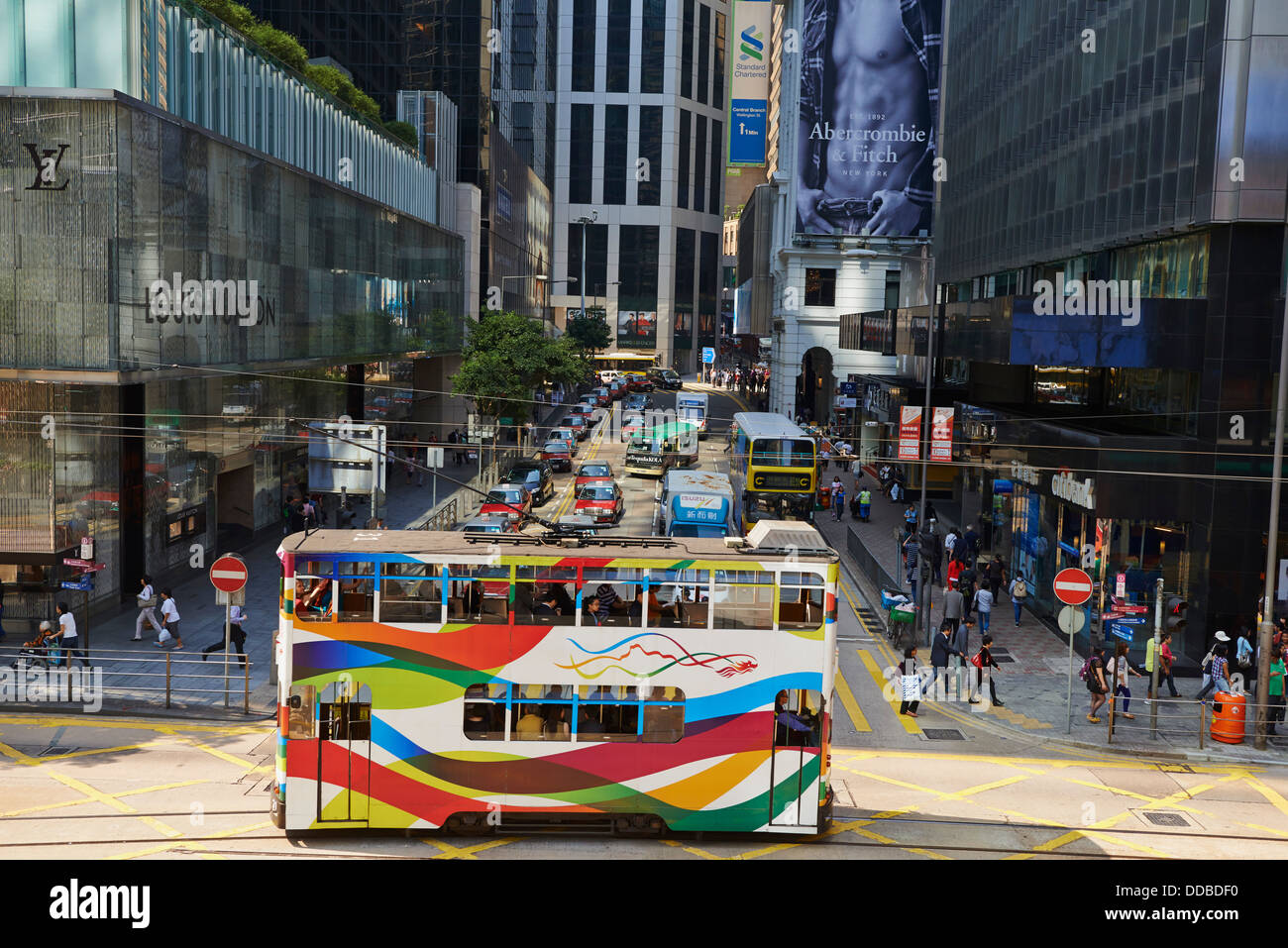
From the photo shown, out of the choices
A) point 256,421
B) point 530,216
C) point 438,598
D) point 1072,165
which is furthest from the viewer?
point 530,216

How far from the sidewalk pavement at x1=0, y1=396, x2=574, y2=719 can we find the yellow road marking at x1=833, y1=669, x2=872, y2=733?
9955 millimetres

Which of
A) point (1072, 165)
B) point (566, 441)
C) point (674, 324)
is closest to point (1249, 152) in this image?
point (1072, 165)

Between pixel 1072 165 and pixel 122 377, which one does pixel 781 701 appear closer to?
pixel 122 377

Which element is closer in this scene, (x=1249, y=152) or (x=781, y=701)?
(x=781, y=701)

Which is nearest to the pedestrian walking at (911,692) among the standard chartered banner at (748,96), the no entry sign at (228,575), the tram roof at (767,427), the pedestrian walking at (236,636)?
the no entry sign at (228,575)

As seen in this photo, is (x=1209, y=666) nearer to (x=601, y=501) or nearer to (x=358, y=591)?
(x=358, y=591)

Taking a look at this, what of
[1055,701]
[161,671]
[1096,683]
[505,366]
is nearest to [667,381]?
[505,366]

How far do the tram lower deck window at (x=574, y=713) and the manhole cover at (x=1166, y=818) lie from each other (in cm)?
681

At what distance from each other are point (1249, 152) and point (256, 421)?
2734cm

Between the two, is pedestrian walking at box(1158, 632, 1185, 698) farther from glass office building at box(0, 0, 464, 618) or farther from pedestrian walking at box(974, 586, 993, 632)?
glass office building at box(0, 0, 464, 618)

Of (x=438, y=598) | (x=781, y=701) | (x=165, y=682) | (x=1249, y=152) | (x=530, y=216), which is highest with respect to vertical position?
(x=530, y=216)

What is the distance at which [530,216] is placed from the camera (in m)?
104

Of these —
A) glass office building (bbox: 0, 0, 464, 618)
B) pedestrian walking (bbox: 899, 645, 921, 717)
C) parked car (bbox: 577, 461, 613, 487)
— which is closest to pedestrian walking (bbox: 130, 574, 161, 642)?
glass office building (bbox: 0, 0, 464, 618)

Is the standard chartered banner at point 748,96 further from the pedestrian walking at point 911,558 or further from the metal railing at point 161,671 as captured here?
the metal railing at point 161,671
